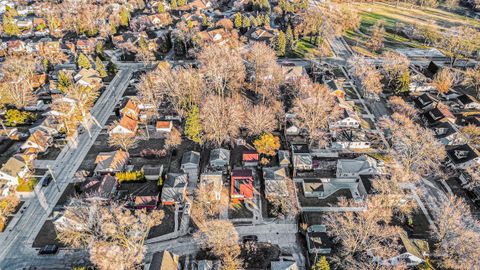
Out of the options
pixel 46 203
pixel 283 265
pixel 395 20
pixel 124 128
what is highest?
pixel 395 20

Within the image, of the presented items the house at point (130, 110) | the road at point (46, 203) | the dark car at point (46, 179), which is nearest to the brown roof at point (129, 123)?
the house at point (130, 110)

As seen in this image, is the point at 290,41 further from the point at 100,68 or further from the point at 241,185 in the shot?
the point at 241,185

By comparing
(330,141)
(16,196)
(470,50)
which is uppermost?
(470,50)

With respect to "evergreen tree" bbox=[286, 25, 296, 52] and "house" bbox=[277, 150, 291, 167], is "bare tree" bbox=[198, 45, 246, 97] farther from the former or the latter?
"evergreen tree" bbox=[286, 25, 296, 52]

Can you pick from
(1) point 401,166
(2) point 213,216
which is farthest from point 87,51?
(1) point 401,166

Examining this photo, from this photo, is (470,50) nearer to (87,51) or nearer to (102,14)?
(87,51)

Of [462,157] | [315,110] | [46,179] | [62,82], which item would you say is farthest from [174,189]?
[462,157]

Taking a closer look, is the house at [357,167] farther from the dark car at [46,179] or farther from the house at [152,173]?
the dark car at [46,179]
